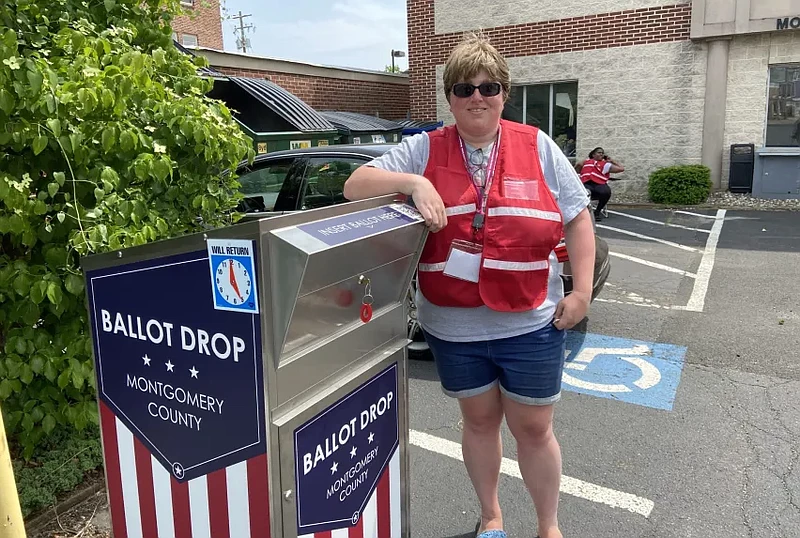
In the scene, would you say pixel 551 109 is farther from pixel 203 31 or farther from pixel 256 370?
pixel 203 31

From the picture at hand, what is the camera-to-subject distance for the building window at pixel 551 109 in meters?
13.4

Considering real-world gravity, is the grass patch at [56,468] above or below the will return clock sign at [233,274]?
below

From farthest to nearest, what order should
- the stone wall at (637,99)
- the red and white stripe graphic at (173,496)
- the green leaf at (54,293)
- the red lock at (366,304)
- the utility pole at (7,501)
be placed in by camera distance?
the stone wall at (637,99) < the green leaf at (54,293) < the red lock at (366,304) < the red and white stripe graphic at (173,496) < the utility pole at (7,501)

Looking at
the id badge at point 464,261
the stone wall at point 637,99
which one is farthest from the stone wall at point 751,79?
the id badge at point 464,261

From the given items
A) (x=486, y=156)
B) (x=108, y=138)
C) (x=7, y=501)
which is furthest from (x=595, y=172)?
(x=7, y=501)

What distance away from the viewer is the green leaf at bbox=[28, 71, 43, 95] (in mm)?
2035

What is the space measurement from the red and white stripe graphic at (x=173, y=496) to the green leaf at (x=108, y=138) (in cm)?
91

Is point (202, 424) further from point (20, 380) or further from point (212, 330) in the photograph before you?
point (20, 380)

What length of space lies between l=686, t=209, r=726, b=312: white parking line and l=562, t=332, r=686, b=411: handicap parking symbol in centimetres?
117

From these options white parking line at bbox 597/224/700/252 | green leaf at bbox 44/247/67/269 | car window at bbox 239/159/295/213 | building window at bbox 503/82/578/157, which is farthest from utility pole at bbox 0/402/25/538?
building window at bbox 503/82/578/157

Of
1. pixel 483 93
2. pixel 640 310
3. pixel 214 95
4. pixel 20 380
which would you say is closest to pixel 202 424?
pixel 20 380

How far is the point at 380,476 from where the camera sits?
6.66ft

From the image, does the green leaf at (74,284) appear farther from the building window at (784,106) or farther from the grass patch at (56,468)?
the building window at (784,106)

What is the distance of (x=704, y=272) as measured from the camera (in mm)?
6945
